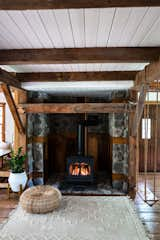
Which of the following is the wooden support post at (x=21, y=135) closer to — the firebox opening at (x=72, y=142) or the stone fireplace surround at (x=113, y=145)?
the stone fireplace surround at (x=113, y=145)

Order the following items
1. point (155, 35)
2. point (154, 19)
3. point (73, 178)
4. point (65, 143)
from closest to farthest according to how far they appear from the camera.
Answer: point (154, 19)
point (155, 35)
point (73, 178)
point (65, 143)

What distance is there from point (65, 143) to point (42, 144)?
135cm

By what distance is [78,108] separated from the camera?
4.85m

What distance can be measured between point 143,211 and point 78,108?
2.52 meters

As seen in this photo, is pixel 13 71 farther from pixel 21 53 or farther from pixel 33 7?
pixel 33 7

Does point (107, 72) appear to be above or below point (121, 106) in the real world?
above

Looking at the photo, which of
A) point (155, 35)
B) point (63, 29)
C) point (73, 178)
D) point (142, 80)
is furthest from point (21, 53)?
point (73, 178)

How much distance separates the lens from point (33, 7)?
142 centimetres

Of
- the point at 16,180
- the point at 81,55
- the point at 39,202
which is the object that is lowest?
the point at 39,202

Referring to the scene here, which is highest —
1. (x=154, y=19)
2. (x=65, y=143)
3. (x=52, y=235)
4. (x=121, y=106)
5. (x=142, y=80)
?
(x=154, y=19)

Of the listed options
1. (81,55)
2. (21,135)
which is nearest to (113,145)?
(21,135)

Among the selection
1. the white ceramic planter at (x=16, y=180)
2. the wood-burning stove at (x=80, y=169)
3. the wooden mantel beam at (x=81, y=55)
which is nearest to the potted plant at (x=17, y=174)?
the white ceramic planter at (x=16, y=180)

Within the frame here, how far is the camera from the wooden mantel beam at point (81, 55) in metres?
2.51

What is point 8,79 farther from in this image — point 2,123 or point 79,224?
point 2,123
